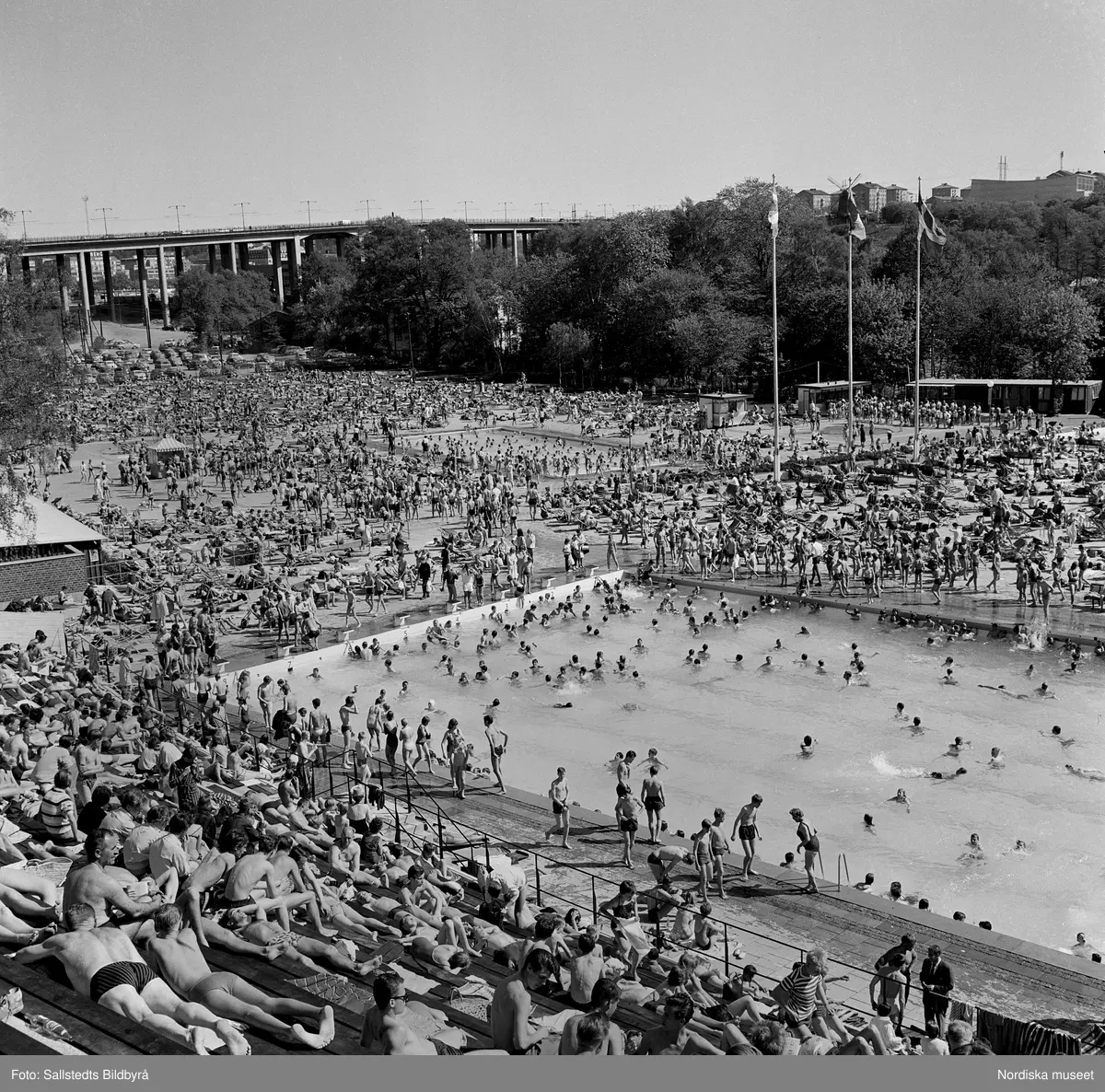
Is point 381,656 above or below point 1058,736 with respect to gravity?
above

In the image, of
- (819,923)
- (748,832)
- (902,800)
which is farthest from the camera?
(902,800)

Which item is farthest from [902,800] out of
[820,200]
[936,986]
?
[820,200]

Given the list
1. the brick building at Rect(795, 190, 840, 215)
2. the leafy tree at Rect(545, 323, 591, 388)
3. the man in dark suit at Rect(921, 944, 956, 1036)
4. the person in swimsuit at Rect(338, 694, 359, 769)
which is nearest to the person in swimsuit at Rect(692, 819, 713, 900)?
the man in dark suit at Rect(921, 944, 956, 1036)

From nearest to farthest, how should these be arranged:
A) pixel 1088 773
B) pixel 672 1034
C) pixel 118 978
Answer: pixel 672 1034
pixel 118 978
pixel 1088 773

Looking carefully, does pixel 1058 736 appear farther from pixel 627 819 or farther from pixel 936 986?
pixel 936 986

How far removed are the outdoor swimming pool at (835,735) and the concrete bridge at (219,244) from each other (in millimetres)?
105446

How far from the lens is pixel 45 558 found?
88.5ft

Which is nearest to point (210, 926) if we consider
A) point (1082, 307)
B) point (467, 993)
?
point (467, 993)

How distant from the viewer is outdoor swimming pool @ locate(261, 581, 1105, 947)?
14.1 meters

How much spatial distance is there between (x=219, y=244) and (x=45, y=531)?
139m

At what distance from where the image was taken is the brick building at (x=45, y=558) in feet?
86.8

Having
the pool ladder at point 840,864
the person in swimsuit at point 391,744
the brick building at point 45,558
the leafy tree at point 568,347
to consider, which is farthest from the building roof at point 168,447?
the pool ladder at point 840,864

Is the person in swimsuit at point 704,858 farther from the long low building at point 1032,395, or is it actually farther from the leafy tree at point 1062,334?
the leafy tree at point 1062,334

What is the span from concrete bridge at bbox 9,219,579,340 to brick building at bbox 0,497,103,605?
99781 millimetres
